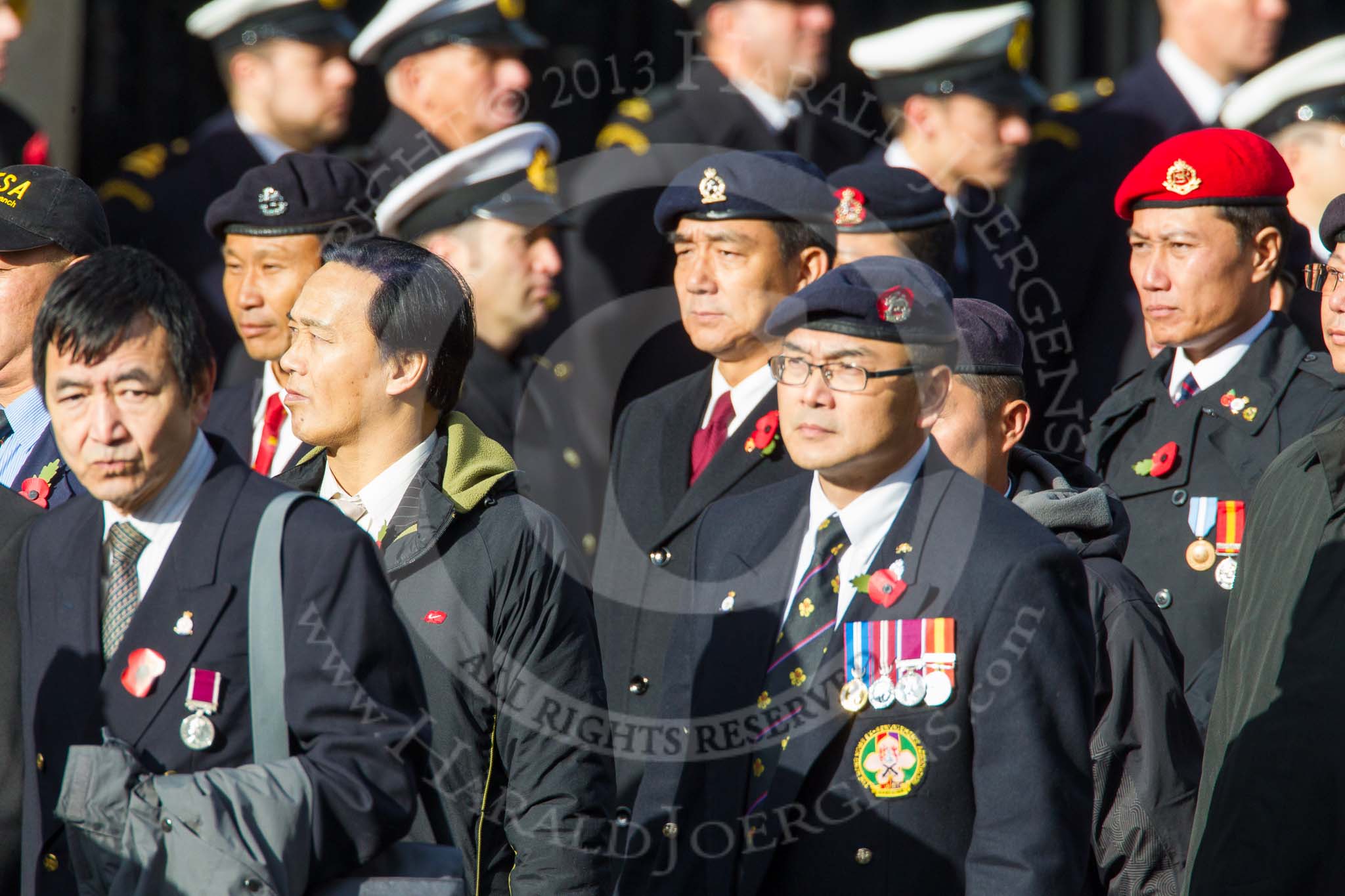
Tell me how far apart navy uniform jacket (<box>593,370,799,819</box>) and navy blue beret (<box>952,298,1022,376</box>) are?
60 centimetres

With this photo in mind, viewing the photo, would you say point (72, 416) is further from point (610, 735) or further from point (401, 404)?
point (610, 735)

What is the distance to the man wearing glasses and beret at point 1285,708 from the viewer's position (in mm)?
3371

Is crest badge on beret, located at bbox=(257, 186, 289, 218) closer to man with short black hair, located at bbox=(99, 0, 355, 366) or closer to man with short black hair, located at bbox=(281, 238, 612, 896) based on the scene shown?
man with short black hair, located at bbox=(281, 238, 612, 896)

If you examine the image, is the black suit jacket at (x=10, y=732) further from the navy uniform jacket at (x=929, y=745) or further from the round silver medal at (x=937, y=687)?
the round silver medal at (x=937, y=687)

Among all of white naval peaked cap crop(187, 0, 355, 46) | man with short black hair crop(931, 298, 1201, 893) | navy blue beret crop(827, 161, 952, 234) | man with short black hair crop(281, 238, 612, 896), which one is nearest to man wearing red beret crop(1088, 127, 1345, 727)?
navy blue beret crop(827, 161, 952, 234)

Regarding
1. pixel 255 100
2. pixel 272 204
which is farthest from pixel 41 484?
pixel 255 100

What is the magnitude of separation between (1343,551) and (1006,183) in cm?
437

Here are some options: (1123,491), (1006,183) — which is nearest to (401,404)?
(1123,491)

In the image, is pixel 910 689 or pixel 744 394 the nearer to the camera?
pixel 910 689

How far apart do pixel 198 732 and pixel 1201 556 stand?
300 centimetres

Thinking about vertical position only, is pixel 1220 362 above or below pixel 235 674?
above

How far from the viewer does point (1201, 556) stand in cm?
507

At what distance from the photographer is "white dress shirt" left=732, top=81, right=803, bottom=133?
7.31 meters

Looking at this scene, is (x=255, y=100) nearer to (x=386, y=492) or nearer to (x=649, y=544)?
(x=649, y=544)
